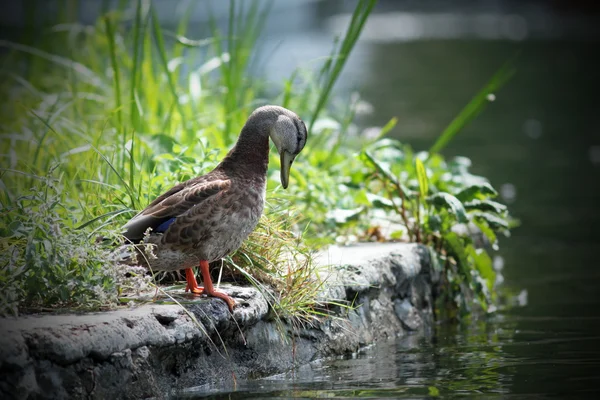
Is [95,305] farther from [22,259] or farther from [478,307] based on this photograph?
[478,307]

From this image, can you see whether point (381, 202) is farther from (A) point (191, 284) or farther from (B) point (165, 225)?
(B) point (165, 225)

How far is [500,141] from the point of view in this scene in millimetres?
12570

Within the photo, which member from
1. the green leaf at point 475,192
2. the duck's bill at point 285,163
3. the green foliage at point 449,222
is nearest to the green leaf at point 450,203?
the green foliage at point 449,222

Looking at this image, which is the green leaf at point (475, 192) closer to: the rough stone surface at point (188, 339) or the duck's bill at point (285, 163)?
the rough stone surface at point (188, 339)

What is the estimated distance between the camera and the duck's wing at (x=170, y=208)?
4090 millimetres

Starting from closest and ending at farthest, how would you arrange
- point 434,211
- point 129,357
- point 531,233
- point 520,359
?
point 129,357 < point 520,359 < point 434,211 < point 531,233

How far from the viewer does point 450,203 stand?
5344mm

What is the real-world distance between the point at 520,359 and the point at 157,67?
4948 mm

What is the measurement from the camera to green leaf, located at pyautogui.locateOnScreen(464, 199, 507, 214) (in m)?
5.51

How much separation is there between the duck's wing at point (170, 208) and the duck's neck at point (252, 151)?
0.46 feet

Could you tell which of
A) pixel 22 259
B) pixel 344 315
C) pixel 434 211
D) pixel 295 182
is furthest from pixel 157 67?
pixel 22 259

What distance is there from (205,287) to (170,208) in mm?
361

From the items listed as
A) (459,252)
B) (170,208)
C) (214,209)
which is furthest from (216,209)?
(459,252)

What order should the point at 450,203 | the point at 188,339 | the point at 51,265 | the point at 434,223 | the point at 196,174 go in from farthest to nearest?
the point at 434,223 → the point at 450,203 → the point at 196,174 → the point at 188,339 → the point at 51,265
